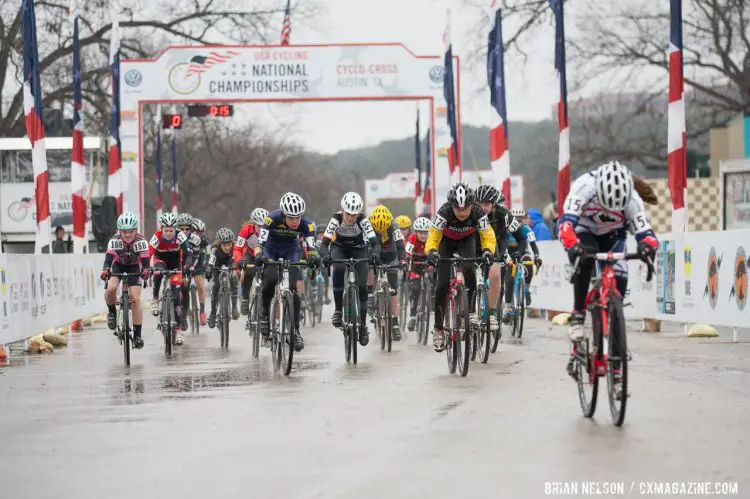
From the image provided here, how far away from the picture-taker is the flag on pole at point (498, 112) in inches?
1163

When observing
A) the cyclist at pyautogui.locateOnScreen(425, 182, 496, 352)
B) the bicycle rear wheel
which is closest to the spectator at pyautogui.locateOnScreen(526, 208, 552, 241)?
the bicycle rear wheel

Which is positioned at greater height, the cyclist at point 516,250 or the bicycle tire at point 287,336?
the cyclist at point 516,250

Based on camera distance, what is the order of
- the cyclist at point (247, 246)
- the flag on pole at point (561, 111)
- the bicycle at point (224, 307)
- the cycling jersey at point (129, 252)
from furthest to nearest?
the flag on pole at point (561, 111)
the bicycle at point (224, 307)
the cyclist at point (247, 246)
the cycling jersey at point (129, 252)

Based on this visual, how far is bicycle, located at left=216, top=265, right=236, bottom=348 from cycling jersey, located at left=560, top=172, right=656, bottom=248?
9804 millimetres

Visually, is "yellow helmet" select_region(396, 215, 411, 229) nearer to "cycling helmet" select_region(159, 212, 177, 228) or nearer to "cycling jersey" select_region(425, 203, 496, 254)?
"cycling helmet" select_region(159, 212, 177, 228)

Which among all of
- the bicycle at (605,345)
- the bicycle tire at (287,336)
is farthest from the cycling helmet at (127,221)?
the bicycle at (605,345)

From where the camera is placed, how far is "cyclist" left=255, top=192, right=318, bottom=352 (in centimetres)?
1517

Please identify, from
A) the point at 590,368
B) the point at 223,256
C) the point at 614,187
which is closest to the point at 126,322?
the point at 223,256

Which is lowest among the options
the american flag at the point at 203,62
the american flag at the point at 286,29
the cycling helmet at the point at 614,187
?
the cycling helmet at the point at 614,187

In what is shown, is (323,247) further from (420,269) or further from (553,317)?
(553,317)

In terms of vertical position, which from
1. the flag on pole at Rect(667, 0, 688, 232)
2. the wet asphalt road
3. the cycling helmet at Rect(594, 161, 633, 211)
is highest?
the flag on pole at Rect(667, 0, 688, 232)

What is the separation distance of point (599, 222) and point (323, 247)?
5.66 meters

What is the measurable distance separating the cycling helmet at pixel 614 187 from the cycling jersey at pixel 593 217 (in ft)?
0.77

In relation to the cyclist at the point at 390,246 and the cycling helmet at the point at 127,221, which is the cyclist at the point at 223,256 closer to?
the cyclist at the point at 390,246
